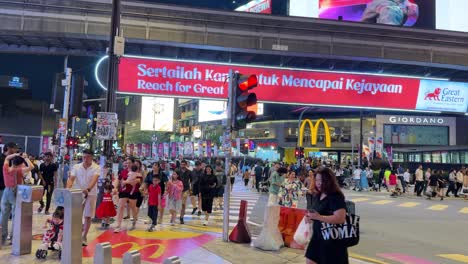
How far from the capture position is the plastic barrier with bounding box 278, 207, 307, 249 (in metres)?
9.38

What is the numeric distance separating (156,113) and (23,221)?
28.3 meters

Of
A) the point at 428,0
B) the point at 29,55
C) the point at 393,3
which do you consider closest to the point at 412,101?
the point at 29,55

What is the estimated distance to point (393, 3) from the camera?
39500 mm

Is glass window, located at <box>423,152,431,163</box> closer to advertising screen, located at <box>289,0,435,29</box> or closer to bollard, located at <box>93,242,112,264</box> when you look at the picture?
advertising screen, located at <box>289,0,435,29</box>

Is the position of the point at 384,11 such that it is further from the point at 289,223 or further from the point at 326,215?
the point at 326,215

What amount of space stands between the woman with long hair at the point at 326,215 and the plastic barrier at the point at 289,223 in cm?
463

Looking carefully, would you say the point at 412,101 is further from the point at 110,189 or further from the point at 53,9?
the point at 53,9

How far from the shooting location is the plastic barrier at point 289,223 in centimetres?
938

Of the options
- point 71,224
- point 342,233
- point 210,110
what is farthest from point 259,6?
point 342,233

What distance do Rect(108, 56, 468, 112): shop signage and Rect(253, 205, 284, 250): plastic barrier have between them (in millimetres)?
6762

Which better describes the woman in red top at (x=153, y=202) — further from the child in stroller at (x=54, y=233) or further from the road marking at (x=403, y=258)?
the road marking at (x=403, y=258)

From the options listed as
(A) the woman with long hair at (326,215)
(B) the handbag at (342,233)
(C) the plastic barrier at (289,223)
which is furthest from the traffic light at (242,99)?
(B) the handbag at (342,233)

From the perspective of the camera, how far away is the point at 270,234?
8797 millimetres

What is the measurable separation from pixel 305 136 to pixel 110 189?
6090 centimetres
